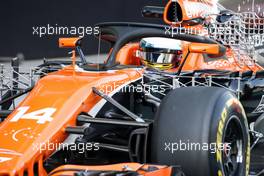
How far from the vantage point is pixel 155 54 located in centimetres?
427

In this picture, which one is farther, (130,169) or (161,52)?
(161,52)

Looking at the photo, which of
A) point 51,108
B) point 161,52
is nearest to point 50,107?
point 51,108

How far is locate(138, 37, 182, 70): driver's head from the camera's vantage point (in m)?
4.26

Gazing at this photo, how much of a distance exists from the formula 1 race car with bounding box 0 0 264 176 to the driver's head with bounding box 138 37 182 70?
0.94 feet

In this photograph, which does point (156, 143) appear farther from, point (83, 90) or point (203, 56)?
point (203, 56)

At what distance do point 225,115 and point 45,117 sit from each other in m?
0.99

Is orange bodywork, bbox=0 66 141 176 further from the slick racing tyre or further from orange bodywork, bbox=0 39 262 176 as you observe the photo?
the slick racing tyre

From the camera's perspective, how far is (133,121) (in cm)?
279

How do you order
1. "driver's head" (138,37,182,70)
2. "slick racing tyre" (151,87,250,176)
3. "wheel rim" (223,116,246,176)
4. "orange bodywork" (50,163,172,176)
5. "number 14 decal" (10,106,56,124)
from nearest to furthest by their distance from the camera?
"orange bodywork" (50,163,172,176)
"slick racing tyre" (151,87,250,176)
"number 14 decal" (10,106,56,124)
"wheel rim" (223,116,246,176)
"driver's head" (138,37,182,70)

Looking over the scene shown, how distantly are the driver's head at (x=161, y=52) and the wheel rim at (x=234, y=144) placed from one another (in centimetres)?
138

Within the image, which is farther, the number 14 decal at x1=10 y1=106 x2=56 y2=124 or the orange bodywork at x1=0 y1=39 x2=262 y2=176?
the number 14 decal at x1=10 y1=106 x2=56 y2=124

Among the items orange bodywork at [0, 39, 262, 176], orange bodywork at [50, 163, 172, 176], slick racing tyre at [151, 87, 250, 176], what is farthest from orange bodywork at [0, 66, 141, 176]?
slick racing tyre at [151, 87, 250, 176]

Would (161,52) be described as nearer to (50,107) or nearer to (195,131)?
(50,107)

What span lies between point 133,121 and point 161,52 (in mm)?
1565
